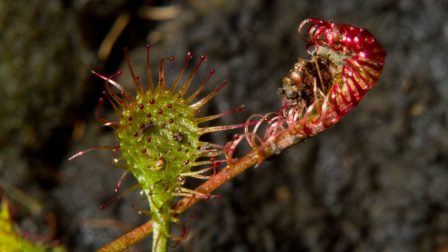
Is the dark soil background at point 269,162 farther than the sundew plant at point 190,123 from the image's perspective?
Yes

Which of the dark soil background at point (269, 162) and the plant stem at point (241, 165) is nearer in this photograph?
the plant stem at point (241, 165)

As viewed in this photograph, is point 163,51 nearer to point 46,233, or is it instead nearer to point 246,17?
point 246,17

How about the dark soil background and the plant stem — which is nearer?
the plant stem

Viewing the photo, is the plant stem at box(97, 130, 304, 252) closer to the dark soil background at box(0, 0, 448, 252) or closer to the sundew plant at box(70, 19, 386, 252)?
the sundew plant at box(70, 19, 386, 252)

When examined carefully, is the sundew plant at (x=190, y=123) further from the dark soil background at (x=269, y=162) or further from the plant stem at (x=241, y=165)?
the dark soil background at (x=269, y=162)

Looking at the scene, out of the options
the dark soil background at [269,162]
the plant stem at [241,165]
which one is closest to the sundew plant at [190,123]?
the plant stem at [241,165]

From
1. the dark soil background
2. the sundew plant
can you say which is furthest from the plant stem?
the dark soil background

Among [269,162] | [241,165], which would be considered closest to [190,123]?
[241,165]

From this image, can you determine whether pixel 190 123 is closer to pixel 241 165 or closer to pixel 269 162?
pixel 241 165

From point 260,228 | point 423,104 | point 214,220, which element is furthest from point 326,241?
point 423,104
